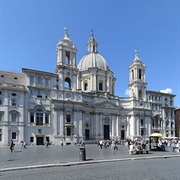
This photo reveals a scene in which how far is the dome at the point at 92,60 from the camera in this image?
223 ft

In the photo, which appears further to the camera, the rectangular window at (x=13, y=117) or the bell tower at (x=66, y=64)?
the bell tower at (x=66, y=64)

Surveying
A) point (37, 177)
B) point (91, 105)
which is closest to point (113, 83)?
point (91, 105)

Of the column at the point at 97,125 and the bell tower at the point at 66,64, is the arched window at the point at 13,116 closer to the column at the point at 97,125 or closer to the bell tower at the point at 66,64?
the bell tower at the point at 66,64

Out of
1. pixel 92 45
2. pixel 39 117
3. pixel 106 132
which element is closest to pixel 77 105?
pixel 39 117

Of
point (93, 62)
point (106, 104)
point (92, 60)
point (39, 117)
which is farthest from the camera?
point (92, 60)

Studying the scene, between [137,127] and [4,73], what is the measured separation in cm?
3930

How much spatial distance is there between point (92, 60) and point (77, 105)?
1920cm

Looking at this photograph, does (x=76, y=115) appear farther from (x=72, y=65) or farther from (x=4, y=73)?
(x=4, y=73)

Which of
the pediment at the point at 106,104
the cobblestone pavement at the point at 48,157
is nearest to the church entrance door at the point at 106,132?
the pediment at the point at 106,104

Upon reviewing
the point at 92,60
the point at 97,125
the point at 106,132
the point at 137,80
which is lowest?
the point at 106,132

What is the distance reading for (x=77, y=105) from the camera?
54.4m

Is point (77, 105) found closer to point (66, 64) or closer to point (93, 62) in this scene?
point (66, 64)

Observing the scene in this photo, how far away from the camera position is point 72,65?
55.9m

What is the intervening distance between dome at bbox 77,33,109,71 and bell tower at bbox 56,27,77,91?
38.8 ft
